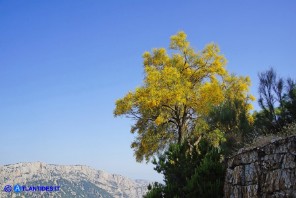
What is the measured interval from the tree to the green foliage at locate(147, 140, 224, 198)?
328 inches

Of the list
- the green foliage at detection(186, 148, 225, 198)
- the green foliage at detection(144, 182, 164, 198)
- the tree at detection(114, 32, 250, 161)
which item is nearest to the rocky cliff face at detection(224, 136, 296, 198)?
the green foliage at detection(186, 148, 225, 198)

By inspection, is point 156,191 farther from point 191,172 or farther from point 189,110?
point 189,110

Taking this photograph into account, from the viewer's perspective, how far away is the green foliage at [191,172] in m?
18.9

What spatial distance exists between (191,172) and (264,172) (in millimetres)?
6780

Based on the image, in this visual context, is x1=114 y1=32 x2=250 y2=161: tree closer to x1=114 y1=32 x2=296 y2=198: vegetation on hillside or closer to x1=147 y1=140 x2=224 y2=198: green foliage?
x1=114 y1=32 x2=296 y2=198: vegetation on hillside

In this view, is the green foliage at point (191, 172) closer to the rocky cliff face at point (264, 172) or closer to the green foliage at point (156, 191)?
the green foliage at point (156, 191)

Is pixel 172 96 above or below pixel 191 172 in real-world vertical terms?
above

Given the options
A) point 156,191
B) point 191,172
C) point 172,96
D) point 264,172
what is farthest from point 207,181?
point 172,96

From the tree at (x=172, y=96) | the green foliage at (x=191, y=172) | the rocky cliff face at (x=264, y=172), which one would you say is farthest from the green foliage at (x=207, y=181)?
the tree at (x=172, y=96)

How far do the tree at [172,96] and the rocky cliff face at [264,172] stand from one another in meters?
13.5

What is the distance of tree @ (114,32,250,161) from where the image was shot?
3147 cm

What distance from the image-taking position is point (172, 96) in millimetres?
30969

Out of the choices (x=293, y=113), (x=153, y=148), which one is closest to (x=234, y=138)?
(x=293, y=113)

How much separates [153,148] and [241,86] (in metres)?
14.2
